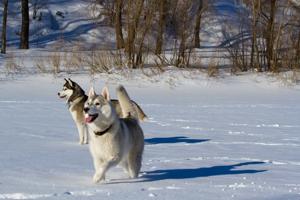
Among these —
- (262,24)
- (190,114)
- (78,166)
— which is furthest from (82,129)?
(262,24)

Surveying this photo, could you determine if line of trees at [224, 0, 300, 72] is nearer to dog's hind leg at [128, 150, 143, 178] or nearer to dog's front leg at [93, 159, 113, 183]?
dog's hind leg at [128, 150, 143, 178]

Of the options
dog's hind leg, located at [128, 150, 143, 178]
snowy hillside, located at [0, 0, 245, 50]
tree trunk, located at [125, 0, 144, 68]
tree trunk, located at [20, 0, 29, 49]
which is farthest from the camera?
snowy hillside, located at [0, 0, 245, 50]

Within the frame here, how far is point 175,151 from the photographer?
853 centimetres

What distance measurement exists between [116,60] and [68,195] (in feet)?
51.5

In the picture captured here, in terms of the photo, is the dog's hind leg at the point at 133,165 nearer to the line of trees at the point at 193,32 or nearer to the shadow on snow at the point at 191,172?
the shadow on snow at the point at 191,172

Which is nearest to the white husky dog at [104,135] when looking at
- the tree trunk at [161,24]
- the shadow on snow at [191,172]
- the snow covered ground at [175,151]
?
the snow covered ground at [175,151]

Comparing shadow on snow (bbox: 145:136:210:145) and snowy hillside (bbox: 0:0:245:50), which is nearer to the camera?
shadow on snow (bbox: 145:136:210:145)

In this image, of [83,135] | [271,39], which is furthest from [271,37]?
[83,135]

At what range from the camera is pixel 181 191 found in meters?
5.83

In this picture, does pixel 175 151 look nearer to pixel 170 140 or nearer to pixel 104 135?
pixel 170 140

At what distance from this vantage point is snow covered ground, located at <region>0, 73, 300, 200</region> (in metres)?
5.89

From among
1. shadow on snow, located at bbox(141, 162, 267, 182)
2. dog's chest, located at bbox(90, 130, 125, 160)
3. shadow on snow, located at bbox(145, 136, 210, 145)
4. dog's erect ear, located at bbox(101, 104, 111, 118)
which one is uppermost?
dog's erect ear, located at bbox(101, 104, 111, 118)

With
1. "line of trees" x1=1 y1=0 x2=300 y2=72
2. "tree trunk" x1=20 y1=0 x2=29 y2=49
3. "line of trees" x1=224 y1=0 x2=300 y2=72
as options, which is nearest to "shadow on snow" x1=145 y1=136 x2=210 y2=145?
"line of trees" x1=1 y1=0 x2=300 y2=72

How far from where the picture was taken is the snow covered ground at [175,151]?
5887 millimetres
